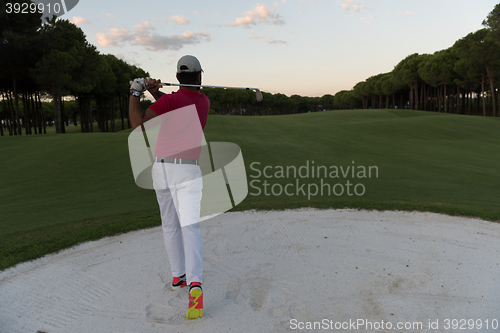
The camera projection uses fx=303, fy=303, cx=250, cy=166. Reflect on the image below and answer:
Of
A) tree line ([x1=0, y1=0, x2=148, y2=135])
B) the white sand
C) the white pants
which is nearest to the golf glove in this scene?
the white pants

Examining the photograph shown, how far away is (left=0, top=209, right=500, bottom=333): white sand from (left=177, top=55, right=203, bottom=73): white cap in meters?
2.74

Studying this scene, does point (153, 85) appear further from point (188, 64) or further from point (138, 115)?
point (138, 115)

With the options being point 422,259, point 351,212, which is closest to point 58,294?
point 422,259

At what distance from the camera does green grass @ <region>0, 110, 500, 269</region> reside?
6543mm

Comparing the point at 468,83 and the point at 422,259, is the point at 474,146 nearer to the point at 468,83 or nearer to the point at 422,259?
the point at 422,259

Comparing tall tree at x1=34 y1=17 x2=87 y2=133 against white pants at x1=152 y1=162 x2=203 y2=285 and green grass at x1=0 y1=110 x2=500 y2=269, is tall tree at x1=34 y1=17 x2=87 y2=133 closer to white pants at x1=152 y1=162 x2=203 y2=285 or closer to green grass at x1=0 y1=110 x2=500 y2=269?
green grass at x1=0 y1=110 x2=500 y2=269

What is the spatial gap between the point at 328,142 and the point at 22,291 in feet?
56.2

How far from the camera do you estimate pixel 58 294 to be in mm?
3926

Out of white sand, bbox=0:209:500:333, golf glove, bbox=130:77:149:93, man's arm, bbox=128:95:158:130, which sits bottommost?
white sand, bbox=0:209:500:333

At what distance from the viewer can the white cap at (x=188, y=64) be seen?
133 inches

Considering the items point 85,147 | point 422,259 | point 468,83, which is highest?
point 468,83

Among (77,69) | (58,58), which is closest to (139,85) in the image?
(58,58)

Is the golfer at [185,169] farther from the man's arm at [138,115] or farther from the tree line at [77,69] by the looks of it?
the tree line at [77,69]

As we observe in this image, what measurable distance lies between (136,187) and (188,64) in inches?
308
